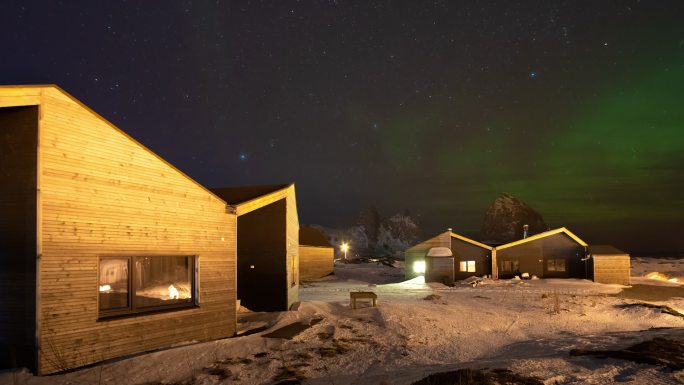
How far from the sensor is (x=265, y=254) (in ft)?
65.2

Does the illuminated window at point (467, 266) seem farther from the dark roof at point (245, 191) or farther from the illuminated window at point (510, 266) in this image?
the dark roof at point (245, 191)

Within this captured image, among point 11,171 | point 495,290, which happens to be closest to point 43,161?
point 11,171

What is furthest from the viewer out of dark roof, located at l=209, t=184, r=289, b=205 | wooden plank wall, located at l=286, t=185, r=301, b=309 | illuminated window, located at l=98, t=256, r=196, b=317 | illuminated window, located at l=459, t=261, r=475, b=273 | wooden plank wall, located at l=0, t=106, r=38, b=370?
illuminated window, located at l=459, t=261, r=475, b=273

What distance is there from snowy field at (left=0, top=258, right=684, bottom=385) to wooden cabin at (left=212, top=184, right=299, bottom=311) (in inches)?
45.0

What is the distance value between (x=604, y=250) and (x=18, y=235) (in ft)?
140

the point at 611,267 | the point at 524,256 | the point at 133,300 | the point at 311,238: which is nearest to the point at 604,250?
the point at 611,267

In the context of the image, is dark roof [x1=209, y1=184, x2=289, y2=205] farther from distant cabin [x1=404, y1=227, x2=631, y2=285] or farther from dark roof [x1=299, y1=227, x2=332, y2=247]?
dark roof [x1=299, y1=227, x2=332, y2=247]

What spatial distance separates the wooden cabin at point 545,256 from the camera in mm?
40594

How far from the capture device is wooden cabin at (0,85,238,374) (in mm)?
9930

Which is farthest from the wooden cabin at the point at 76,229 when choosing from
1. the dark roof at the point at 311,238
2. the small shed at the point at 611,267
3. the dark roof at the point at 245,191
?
the small shed at the point at 611,267

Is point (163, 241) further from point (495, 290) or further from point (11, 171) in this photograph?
point (495, 290)

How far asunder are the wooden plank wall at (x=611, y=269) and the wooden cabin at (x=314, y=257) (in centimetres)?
2571

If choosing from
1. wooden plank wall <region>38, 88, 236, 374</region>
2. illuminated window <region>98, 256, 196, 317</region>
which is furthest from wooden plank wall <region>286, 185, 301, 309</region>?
wooden plank wall <region>38, 88, 236, 374</region>

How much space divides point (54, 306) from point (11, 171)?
324 cm
